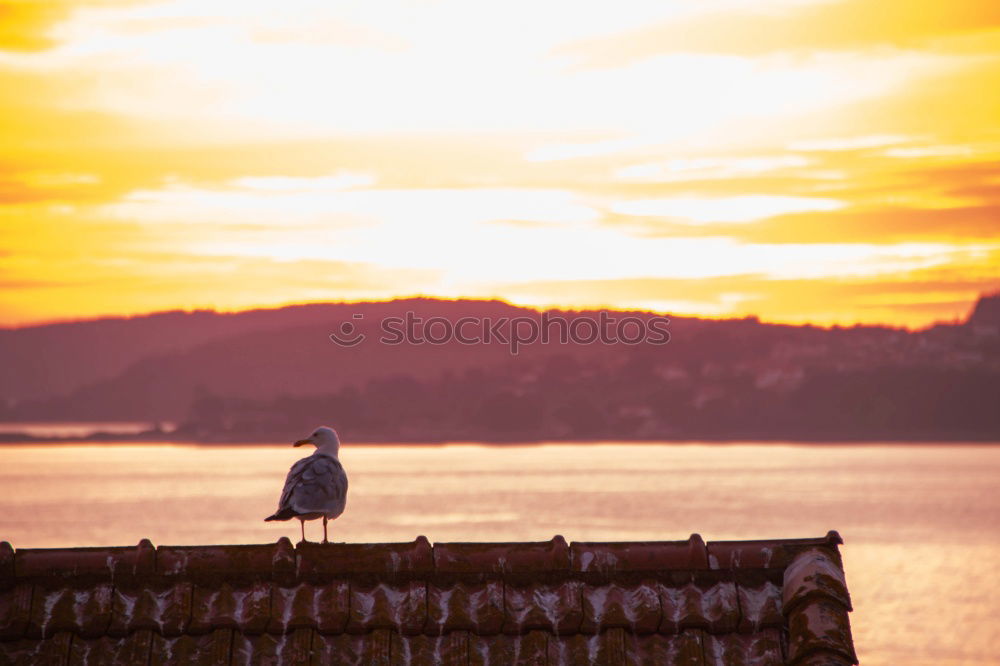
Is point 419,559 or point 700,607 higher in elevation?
point 419,559

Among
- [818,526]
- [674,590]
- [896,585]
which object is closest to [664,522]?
[818,526]

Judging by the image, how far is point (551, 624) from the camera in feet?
27.4

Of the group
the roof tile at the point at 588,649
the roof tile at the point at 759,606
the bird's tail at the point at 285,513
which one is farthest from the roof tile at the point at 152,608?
the roof tile at the point at 759,606

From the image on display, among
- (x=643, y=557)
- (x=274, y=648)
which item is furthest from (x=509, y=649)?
(x=274, y=648)

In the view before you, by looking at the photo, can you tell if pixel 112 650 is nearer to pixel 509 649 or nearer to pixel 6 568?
pixel 6 568

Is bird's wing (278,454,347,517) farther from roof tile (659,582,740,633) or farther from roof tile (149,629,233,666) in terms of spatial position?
roof tile (659,582,740,633)

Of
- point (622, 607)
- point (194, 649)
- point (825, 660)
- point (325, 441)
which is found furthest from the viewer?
point (325, 441)

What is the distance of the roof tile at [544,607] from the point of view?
835cm

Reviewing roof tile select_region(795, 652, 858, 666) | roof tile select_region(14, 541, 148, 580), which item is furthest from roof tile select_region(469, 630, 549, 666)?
roof tile select_region(14, 541, 148, 580)

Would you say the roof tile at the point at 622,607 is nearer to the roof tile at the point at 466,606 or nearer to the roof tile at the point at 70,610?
the roof tile at the point at 466,606

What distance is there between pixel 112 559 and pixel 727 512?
18628 centimetres

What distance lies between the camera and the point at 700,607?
8.44m

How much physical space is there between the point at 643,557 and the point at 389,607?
1625 millimetres

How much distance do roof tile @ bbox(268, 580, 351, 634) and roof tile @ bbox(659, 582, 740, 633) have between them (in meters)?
1.97
